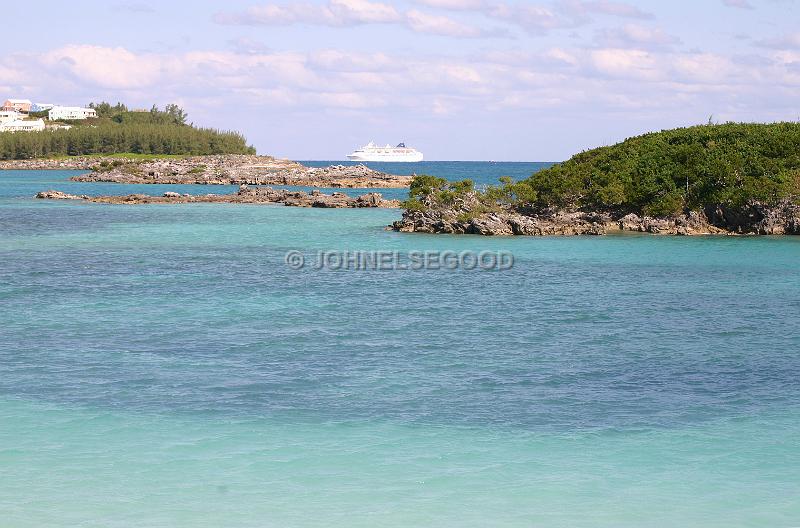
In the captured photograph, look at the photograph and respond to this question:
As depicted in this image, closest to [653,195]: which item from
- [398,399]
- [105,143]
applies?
[398,399]

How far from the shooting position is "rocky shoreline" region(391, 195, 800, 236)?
162 ft

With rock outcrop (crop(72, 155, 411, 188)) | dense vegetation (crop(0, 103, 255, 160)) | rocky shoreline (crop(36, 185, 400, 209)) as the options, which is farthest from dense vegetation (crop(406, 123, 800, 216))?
dense vegetation (crop(0, 103, 255, 160))

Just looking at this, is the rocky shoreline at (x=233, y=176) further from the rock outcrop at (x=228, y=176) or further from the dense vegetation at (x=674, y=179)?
the dense vegetation at (x=674, y=179)

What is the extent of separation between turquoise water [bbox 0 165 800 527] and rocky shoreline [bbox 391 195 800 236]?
16.5 m

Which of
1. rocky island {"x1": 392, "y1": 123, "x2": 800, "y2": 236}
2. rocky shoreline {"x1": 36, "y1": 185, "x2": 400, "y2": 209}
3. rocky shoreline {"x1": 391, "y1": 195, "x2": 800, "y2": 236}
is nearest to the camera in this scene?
rocky shoreline {"x1": 391, "y1": 195, "x2": 800, "y2": 236}

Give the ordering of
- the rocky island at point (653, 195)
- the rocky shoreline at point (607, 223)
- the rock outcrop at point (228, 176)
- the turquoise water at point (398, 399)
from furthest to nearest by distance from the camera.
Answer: the rock outcrop at point (228, 176) < the rocky island at point (653, 195) < the rocky shoreline at point (607, 223) < the turquoise water at point (398, 399)

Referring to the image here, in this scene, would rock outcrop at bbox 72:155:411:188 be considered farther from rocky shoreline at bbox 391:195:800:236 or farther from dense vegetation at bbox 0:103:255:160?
rocky shoreline at bbox 391:195:800:236

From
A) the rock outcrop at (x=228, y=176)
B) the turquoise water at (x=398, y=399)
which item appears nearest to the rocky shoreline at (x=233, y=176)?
the rock outcrop at (x=228, y=176)

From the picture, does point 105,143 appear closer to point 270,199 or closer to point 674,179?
point 270,199

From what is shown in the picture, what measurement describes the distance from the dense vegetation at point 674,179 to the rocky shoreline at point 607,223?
644 mm

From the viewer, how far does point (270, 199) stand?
78938 mm

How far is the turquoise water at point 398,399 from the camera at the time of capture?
1206 centimetres

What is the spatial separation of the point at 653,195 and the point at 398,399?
40.5 m

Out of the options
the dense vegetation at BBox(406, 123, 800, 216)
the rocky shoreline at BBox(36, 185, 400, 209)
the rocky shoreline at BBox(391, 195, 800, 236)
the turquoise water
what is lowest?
the turquoise water
